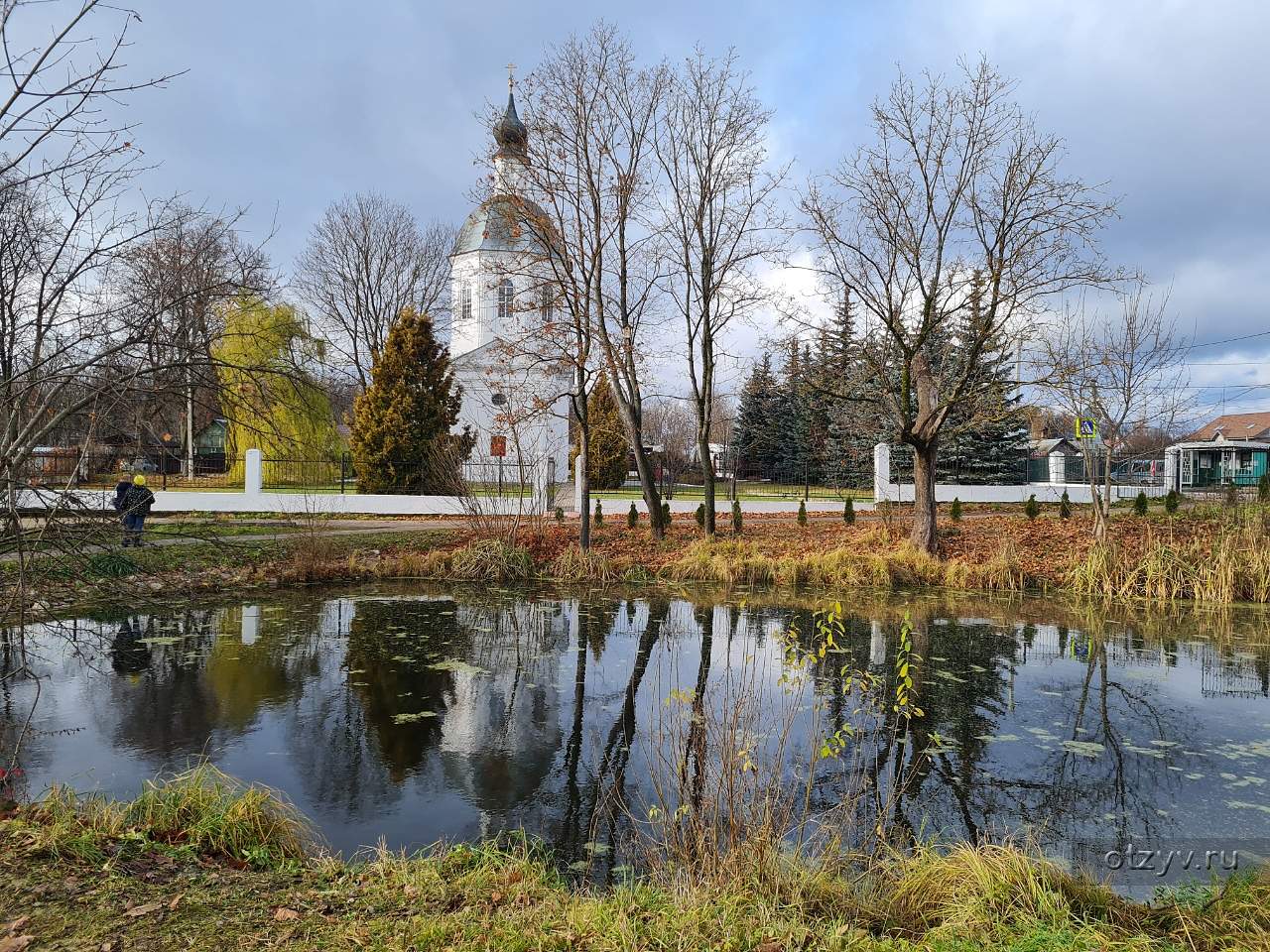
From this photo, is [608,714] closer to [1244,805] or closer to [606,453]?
[1244,805]

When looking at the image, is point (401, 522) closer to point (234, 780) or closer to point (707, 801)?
point (234, 780)

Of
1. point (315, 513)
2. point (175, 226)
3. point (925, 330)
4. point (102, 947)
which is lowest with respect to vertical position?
point (102, 947)

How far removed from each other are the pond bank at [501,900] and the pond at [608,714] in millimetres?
652

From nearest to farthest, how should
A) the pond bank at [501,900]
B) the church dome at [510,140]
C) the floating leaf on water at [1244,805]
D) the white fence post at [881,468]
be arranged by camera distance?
the pond bank at [501,900] → the floating leaf on water at [1244,805] → the church dome at [510,140] → the white fence post at [881,468]

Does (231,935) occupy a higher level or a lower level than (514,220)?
lower

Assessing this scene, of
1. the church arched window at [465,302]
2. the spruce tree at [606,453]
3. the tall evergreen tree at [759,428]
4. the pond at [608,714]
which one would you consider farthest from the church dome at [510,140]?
the tall evergreen tree at [759,428]

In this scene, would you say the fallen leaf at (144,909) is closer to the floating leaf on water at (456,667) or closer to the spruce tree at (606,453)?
the floating leaf on water at (456,667)

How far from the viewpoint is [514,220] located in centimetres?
1752

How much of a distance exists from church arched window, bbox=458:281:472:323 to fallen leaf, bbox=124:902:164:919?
3648 cm

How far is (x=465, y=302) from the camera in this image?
129ft

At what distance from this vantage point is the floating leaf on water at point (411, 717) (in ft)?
24.4

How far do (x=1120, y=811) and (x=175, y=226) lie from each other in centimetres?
721

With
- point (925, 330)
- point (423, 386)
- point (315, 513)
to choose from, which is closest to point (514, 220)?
point (315, 513)

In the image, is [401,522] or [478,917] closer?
[478,917]
